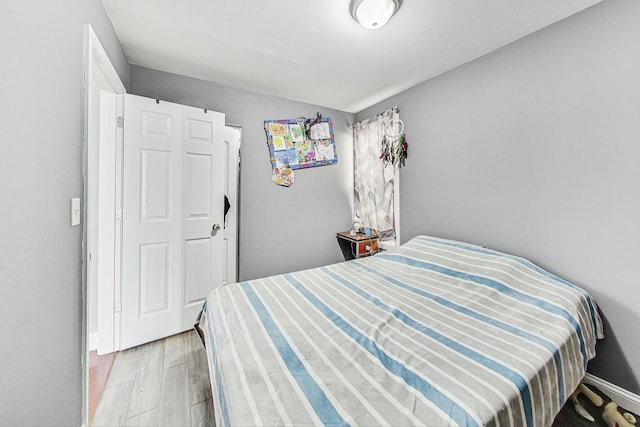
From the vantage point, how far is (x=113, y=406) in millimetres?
1392

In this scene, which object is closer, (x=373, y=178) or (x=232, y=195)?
(x=232, y=195)

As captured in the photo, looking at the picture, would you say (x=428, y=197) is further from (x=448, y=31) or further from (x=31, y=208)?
(x=31, y=208)

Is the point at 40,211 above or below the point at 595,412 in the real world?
above

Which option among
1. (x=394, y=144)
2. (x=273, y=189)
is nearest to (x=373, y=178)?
(x=394, y=144)

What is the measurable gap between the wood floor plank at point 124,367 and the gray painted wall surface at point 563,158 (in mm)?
2825

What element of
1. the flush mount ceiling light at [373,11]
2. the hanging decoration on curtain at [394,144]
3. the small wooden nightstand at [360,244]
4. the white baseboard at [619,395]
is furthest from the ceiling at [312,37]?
the white baseboard at [619,395]

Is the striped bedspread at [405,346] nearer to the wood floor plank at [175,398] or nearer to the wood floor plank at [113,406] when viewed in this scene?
the wood floor plank at [175,398]

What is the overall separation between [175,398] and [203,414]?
247 millimetres

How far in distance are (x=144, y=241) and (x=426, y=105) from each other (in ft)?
9.71

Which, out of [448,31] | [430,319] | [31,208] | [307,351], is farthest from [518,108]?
[31,208]

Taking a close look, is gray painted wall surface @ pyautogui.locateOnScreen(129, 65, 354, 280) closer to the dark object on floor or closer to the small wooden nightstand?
the small wooden nightstand

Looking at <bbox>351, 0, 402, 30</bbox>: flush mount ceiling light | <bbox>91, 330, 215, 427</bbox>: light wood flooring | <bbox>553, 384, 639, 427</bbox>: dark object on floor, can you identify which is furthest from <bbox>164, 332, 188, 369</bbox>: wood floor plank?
<bbox>351, 0, 402, 30</bbox>: flush mount ceiling light

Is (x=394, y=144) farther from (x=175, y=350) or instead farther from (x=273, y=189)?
(x=175, y=350)

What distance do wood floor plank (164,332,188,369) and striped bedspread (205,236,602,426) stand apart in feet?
2.51
